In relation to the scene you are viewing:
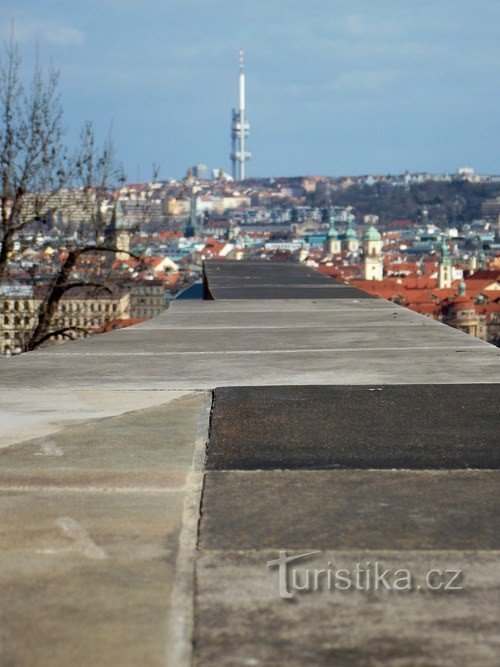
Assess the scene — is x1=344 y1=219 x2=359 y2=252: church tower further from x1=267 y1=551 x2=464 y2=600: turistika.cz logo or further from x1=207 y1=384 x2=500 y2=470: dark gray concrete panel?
x1=267 y1=551 x2=464 y2=600: turistika.cz logo

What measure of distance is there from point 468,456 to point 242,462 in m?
0.54

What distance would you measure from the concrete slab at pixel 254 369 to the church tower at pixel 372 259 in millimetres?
89718

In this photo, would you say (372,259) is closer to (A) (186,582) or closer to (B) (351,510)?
(B) (351,510)

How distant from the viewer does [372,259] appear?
98812mm

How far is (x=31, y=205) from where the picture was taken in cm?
1005

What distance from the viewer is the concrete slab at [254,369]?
4266 millimetres

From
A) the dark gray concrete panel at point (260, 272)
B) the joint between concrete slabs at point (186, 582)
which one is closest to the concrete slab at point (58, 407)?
the joint between concrete slabs at point (186, 582)

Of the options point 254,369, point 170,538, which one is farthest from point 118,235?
point 170,538

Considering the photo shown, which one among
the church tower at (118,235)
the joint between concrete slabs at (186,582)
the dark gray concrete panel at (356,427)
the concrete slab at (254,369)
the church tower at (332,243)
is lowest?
the church tower at (332,243)

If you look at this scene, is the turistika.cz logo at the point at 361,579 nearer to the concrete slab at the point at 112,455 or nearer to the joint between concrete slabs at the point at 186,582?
the joint between concrete slabs at the point at 186,582

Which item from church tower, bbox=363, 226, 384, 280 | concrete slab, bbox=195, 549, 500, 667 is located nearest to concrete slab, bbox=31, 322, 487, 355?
concrete slab, bbox=195, 549, 500, 667

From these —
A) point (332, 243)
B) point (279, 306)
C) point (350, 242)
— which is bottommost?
point (332, 243)

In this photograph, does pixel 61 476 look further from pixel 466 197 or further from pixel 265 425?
pixel 466 197

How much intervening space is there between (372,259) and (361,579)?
9742 centimetres
